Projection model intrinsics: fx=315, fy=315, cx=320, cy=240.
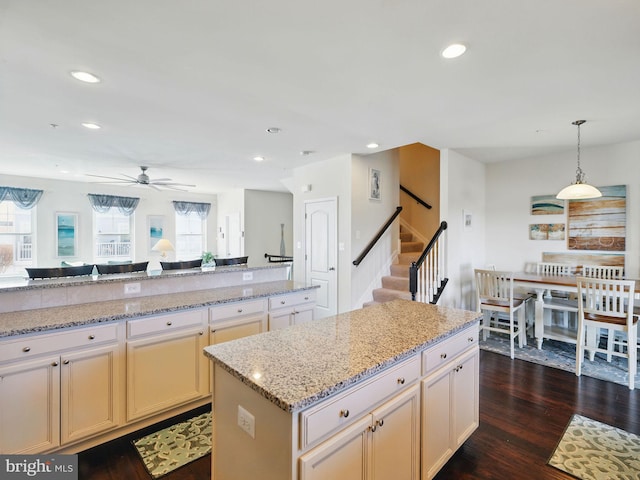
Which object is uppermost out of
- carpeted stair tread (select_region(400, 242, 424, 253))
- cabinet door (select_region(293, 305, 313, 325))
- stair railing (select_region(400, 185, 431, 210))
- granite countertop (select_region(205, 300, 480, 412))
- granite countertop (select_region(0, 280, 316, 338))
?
stair railing (select_region(400, 185, 431, 210))

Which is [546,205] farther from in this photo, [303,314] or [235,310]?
[235,310]

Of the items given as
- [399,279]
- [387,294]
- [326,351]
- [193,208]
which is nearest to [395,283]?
[399,279]

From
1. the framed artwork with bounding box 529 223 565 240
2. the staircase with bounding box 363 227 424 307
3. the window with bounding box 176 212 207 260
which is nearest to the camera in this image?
the staircase with bounding box 363 227 424 307

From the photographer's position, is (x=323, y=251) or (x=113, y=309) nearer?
(x=113, y=309)

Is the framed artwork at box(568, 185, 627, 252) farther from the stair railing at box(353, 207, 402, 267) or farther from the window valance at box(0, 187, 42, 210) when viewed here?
the window valance at box(0, 187, 42, 210)

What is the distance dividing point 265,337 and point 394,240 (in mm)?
4005

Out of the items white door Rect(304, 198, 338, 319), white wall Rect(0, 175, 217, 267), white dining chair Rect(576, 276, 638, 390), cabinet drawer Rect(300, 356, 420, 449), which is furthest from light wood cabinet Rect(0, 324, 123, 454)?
white wall Rect(0, 175, 217, 267)

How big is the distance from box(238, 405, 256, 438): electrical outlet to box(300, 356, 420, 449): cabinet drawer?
10.0 inches

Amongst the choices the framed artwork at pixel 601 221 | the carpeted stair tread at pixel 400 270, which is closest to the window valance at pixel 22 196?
the carpeted stair tread at pixel 400 270

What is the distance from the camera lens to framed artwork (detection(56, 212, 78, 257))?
278 inches

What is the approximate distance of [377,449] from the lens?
1387 mm

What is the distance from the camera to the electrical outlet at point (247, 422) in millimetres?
1250

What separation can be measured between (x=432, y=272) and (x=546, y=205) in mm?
2302

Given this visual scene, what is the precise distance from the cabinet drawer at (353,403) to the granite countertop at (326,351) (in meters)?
0.05
